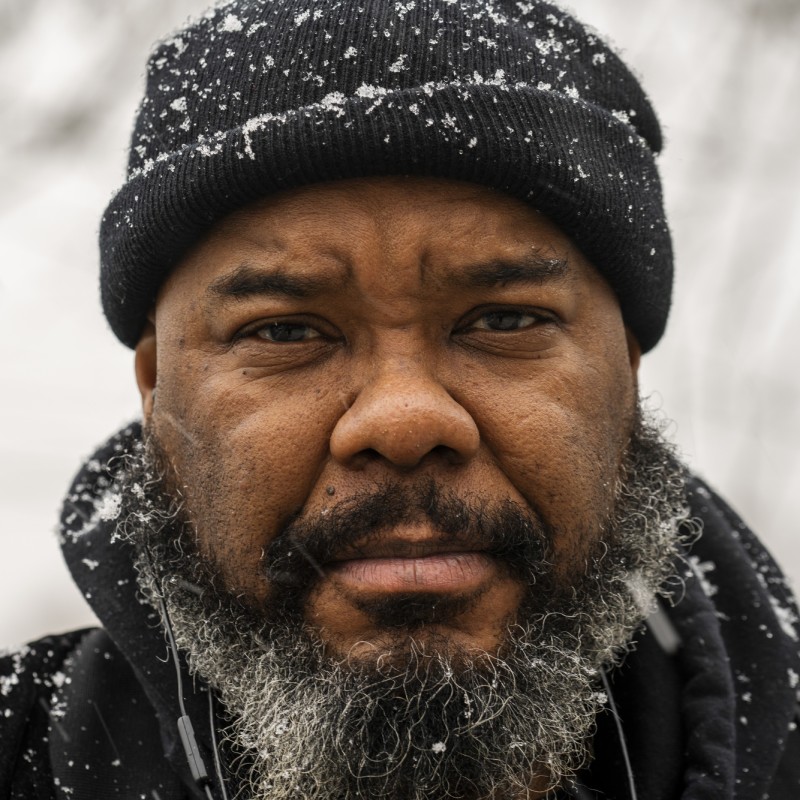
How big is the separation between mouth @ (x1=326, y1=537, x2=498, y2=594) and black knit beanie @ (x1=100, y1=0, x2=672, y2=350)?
2.67 ft

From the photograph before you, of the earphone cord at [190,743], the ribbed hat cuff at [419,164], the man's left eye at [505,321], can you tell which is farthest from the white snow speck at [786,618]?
the earphone cord at [190,743]

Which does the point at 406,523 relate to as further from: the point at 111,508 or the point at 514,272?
the point at 111,508

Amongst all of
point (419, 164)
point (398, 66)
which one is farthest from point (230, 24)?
point (419, 164)

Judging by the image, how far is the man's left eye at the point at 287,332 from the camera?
2.08m

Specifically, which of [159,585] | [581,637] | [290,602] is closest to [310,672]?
[290,602]

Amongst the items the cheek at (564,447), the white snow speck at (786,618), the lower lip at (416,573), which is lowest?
the white snow speck at (786,618)

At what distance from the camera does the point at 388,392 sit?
6.25ft

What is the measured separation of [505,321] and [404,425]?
1.45 ft

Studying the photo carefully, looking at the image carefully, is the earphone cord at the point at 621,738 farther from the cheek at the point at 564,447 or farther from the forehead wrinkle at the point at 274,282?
the forehead wrinkle at the point at 274,282

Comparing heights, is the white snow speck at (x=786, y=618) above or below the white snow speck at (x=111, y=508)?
below

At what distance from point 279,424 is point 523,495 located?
22.4 inches

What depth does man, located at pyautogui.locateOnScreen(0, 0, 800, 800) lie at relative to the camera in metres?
1.91

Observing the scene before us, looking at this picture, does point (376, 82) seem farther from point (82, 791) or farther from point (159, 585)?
point (82, 791)

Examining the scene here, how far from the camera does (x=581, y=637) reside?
6.93ft
